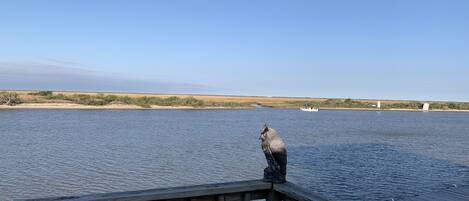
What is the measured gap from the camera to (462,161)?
1099 inches

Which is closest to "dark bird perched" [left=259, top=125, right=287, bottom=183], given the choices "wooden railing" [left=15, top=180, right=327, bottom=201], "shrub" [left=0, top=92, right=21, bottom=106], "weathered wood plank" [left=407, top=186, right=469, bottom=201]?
"wooden railing" [left=15, top=180, right=327, bottom=201]

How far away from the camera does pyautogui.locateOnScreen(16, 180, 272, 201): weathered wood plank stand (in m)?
7.90

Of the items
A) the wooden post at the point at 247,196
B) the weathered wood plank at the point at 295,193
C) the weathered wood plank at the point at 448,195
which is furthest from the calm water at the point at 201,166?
the wooden post at the point at 247,196

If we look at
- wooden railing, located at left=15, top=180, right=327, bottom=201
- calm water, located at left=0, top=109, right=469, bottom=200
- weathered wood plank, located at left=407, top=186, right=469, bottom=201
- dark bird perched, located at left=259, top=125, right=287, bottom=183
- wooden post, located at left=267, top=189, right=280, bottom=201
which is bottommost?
calm water, located at left=0, top=109, right=469, bottom=200

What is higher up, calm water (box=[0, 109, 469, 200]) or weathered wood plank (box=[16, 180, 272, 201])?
weathered wood plank (box=[16, 180, 272, 201])

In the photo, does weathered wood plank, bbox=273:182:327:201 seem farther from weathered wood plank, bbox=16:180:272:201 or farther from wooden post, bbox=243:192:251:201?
wooden post, bbox=243:192:251:201

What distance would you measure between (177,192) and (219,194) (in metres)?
0.95

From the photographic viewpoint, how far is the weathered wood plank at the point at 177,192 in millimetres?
7898

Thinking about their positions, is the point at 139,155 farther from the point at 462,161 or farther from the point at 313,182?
the point at 462,161

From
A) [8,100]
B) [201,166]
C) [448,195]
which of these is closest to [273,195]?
[448,195]

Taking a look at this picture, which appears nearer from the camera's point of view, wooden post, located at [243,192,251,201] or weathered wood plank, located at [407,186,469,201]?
wooden post, located at [243,192,251,201]

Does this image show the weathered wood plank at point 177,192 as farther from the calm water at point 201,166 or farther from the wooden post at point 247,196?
the calm water at point 201,166

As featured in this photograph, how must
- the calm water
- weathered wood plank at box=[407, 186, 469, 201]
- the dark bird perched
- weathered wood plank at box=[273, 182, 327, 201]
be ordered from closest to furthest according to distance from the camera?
weathered wood plank at box=[273, 182, 327, 201] < the dark bird perched < weathered wood plank at box=[407, 186, 469, 201] < the calm water

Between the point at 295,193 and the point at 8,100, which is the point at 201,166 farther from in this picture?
the point at 8,100
